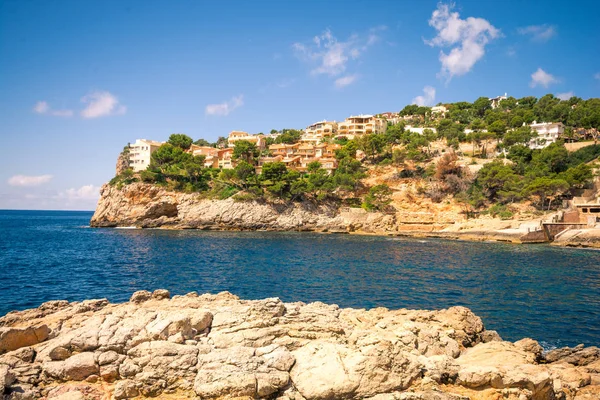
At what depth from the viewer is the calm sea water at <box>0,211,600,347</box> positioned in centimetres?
1907

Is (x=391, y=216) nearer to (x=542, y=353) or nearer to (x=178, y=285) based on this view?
(x=178, y=285)

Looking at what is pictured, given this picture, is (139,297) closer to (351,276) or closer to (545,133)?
(351,276)

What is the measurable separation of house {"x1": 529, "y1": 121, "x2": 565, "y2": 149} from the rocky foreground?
81083 millimetres

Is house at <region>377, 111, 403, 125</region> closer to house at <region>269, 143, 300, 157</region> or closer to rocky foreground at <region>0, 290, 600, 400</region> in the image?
house at <region>269, 143, 300, 157</region>

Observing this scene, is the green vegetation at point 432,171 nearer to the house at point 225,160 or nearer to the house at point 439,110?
the house at point 225,160

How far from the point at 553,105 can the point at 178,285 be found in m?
110

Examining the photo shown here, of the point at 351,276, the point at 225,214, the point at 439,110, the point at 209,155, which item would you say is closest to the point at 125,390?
the point at 351,276

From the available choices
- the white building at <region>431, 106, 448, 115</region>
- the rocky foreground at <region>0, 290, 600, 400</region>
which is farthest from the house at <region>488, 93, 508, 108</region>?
the rocky foreground at <region>0, 290, 600, 400</region>

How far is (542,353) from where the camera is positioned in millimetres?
13234

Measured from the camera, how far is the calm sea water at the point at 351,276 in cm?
1907

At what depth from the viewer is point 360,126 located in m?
104

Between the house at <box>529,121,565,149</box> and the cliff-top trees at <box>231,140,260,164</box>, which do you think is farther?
the house at <box>529,121,565,149</box>

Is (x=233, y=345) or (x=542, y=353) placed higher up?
(x=233, y=345)

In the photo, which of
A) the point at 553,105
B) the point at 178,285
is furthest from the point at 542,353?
the point at 553,105
